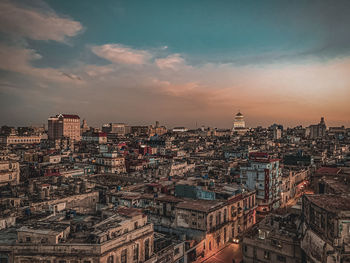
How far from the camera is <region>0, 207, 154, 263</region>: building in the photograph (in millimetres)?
23453

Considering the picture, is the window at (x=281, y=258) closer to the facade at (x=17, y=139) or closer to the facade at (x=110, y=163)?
the facade at (x=110, y=163)

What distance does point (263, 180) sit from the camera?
2318 inches

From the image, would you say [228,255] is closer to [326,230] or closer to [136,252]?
[326,230]

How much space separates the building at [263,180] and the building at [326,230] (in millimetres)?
26824

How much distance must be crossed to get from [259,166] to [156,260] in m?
37.1

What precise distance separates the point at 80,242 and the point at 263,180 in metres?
44.8

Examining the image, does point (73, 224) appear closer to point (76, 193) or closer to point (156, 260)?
point (156, 260)

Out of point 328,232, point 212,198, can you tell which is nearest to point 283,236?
point 328,232

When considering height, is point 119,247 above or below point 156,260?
above

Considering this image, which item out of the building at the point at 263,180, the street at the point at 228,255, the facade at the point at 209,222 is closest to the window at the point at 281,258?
the street at the point at 228,255

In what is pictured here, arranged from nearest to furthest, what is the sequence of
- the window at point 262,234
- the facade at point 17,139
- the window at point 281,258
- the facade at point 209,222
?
1. the window at point 281,258
2. the window at point 262,234
3. the facade at point 209,222
4. the facade at point 17,139

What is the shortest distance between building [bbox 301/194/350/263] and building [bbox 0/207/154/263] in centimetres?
1782

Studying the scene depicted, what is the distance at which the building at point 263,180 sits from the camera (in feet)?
191

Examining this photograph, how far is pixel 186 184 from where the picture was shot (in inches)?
1890
